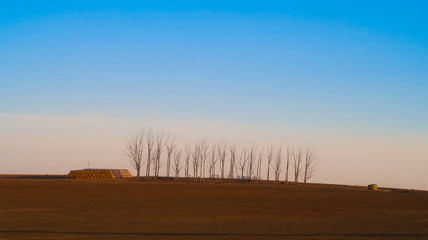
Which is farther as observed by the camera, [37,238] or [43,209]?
[43,209]

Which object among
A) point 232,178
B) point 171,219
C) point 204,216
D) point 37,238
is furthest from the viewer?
point 232,178

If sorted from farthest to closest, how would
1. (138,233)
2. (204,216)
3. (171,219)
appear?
1. (204,216)
2. (171,219)
3. (138,233)

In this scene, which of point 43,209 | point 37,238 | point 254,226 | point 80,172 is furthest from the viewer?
point 80,172

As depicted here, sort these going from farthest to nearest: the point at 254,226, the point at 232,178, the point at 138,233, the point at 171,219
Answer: the point at 232,178
the point at 171,219
the point at 254,226
the point at 138,233

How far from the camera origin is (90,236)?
54.1 ft

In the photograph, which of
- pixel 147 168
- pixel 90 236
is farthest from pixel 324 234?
pixel 147 168

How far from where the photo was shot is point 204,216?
24.0 m

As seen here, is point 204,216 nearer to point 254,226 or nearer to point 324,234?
point 254,226

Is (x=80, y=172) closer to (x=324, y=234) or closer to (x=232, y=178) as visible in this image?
(x=232, y=178)

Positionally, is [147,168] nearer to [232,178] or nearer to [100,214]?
[232,178]

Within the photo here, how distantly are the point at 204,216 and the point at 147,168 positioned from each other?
67.2 m

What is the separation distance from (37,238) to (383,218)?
1630cm

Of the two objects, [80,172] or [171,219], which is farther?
[80,172]

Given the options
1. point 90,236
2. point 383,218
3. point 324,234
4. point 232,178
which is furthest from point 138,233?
point 232,178
